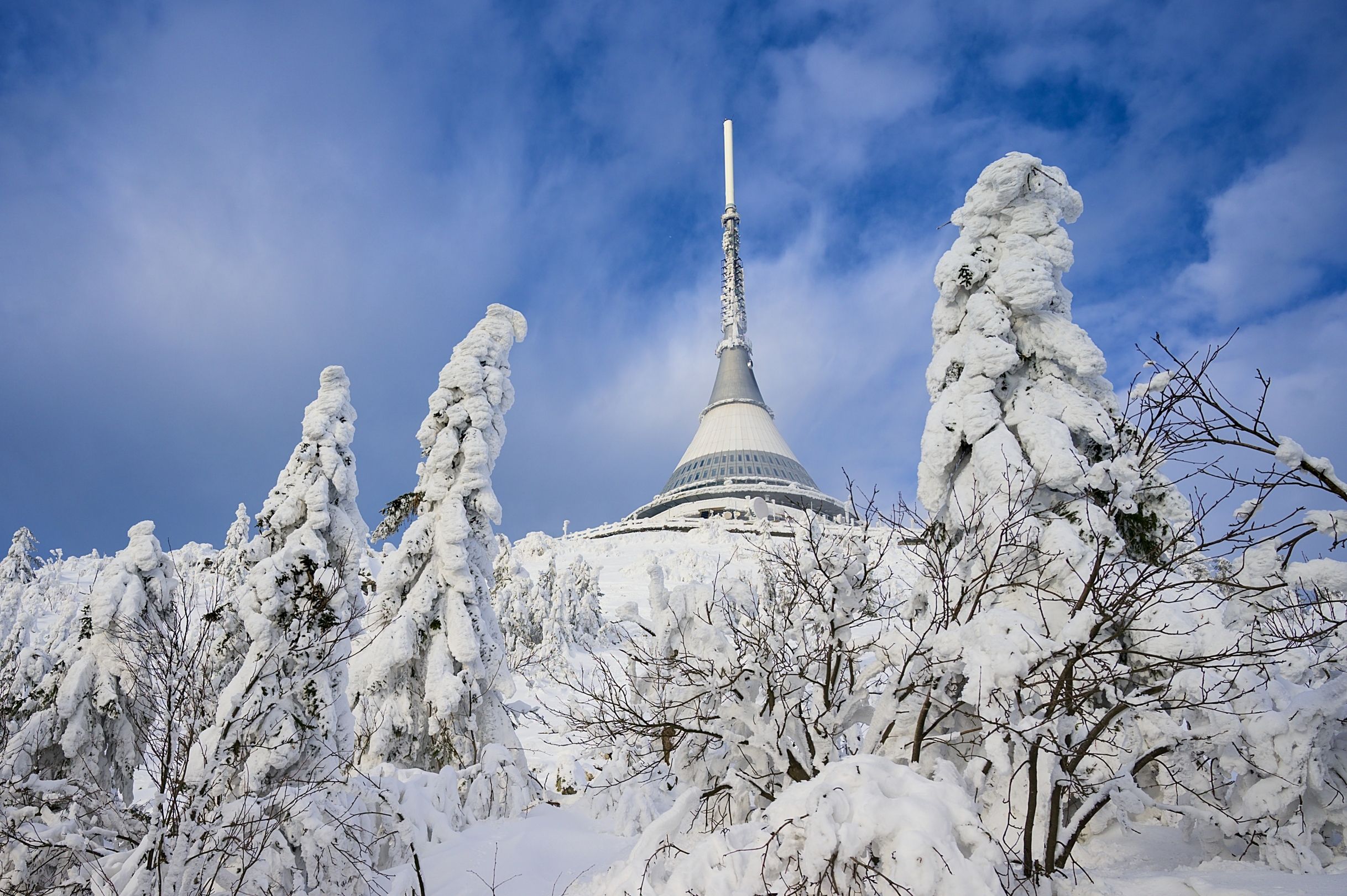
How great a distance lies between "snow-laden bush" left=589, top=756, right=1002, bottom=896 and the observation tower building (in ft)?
203

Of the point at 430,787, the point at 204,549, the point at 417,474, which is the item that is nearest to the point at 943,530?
the point at 430,787

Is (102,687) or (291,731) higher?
(102,687)

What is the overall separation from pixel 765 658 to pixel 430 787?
668 cm

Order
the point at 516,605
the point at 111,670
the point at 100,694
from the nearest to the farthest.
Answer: the point at 100,694, the point at 111,670, the point at 516,605

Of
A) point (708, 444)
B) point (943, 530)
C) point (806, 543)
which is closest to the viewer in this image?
point (806, 543)

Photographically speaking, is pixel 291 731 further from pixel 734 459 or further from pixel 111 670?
pixel 734 459

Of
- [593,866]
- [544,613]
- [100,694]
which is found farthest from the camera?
[544,613]

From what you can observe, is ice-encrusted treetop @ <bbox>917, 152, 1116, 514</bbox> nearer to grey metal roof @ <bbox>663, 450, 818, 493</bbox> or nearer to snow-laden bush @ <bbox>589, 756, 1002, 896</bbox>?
snow-laden bush @ <bbox>589, 756, 1002, 896</bbox>

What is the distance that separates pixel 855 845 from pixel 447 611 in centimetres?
1077

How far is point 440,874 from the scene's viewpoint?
798cm

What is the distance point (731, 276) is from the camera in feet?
385

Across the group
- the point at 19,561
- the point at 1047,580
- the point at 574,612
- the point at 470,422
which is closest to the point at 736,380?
the point at 574,612

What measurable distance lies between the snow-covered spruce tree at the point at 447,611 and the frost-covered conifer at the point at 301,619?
1270 mm

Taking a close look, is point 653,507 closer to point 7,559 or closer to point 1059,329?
point 7,559
